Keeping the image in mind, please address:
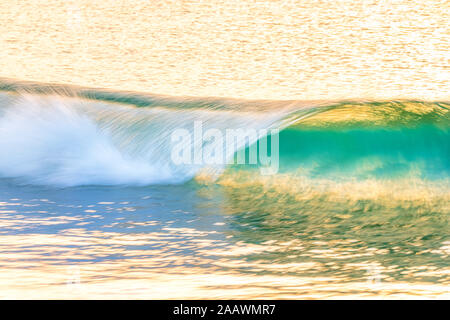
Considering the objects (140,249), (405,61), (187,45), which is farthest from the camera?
(187,45)

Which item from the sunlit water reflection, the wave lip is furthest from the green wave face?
the sunlit water reflection

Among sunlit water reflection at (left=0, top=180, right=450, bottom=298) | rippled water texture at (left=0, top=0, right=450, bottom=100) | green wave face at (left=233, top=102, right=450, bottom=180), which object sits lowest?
sunlit water reflection at (left=0, top=180, right=450, bottom=298)

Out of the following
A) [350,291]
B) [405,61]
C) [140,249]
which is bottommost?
[350,291]

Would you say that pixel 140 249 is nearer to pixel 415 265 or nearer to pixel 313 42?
pixel 415 265

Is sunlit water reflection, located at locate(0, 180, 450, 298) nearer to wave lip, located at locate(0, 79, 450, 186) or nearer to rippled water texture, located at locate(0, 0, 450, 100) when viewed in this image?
wave lip, located at locate(0, 79, 450, 186)

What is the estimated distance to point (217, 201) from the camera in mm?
2412

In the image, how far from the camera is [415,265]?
1622 mm

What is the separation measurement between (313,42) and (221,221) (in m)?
2.07

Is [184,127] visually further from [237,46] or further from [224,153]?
[237,46]

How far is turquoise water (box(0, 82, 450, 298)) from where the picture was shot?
1.51m

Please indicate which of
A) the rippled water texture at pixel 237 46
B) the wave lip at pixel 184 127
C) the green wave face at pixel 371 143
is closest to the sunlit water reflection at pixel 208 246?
the wave lip at pixel 184 127

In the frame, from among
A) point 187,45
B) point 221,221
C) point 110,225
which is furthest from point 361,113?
point 110,225

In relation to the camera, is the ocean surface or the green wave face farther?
the green wave face

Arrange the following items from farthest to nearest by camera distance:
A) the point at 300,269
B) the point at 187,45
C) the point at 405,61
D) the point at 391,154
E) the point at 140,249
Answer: the point at 187,45 < the point at 405,61 < the point at 391,154 < the point at 140,249 < the point at 300,269
